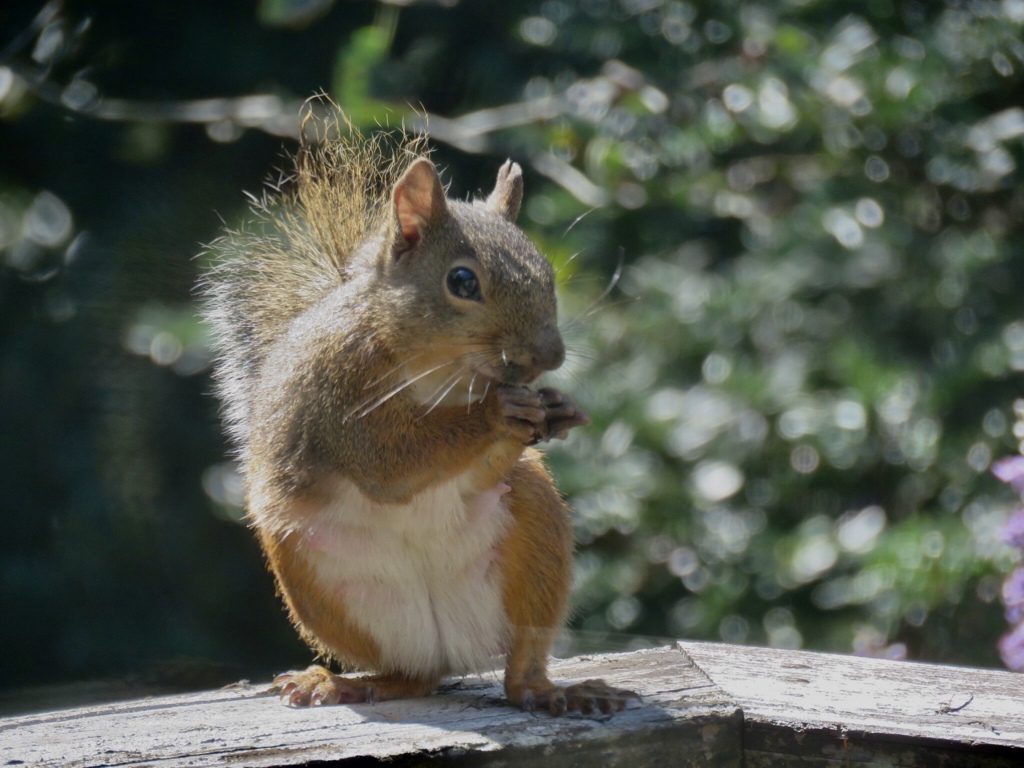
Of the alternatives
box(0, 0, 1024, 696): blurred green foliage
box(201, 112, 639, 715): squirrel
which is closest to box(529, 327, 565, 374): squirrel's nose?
box(201, 112, 639, 715): squirrel

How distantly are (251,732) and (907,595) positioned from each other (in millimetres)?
1055

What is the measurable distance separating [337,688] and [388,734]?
7.4 inches

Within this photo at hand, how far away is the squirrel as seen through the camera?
1.21 m

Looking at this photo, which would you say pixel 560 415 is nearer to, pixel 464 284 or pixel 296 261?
pixel 464 284

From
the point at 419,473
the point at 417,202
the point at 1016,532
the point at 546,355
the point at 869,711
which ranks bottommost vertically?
the point at 869,711

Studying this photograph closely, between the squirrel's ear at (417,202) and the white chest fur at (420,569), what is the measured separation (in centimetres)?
27

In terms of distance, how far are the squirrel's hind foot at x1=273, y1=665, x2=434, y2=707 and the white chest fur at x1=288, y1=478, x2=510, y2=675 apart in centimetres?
2

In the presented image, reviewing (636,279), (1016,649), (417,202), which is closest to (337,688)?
(417,202)

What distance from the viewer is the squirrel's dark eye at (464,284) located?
4.14 ft

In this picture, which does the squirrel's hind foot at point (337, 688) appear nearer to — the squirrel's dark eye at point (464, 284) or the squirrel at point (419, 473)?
the squirrel at point (419, 473)

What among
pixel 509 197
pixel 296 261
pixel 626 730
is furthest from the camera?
pixel 296 261

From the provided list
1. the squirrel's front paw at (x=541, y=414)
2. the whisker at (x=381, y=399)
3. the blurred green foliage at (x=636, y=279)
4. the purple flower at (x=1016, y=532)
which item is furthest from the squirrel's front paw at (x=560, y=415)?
the blurred green foliage at (x=636, y=279)

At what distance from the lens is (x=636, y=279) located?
218 cm

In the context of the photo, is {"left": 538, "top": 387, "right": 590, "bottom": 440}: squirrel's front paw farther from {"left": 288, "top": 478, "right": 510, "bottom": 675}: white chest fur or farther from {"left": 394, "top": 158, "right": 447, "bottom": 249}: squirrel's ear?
{"left": 394, "top": 158, "right": 447, "bottom": 249}: squirrel's ear
